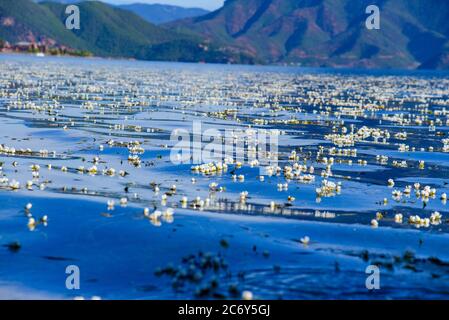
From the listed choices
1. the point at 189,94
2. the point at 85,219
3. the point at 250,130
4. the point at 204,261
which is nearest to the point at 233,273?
the point at 204,261

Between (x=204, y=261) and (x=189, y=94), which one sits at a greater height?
(x=189, y=94)

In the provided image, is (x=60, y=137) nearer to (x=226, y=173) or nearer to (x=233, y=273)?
(x=226, y=173)

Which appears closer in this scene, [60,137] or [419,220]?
[419,220]

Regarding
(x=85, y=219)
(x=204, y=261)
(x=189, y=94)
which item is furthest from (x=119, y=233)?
(x=189, y=94)

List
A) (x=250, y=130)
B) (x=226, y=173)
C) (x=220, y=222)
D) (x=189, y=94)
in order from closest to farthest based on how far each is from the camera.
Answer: (x=220, y=222) → (x=226, y=173) → (x=250, y=130) → (x=189, y=94)

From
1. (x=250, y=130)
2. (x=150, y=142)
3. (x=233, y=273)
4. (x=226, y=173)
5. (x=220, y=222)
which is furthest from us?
(x=250, y=130)

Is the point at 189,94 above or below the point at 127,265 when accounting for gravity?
above

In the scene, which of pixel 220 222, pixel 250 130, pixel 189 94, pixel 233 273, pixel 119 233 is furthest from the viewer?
pixel 189 94
